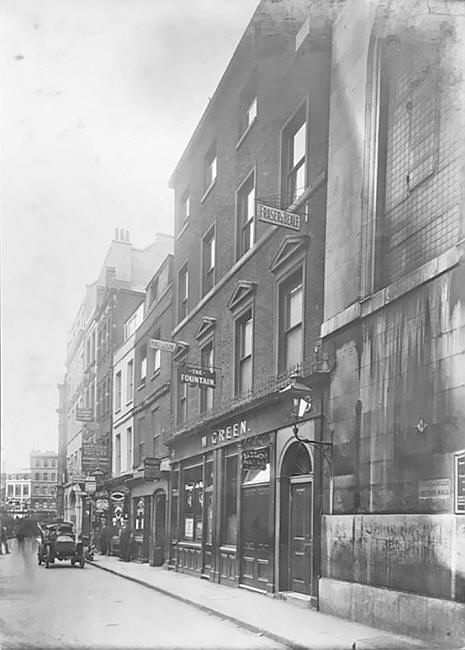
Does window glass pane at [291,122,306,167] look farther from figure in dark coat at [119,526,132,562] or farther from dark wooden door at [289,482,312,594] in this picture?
figure in dark coat at [119,526,132,562]

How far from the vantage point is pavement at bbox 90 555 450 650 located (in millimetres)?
7160

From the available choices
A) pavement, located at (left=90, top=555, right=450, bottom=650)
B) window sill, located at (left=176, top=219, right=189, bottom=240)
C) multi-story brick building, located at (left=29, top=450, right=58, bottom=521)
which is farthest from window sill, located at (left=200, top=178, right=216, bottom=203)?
pavement, located at (left=90, top=555, right=450, bottom=650)

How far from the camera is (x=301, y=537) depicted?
1031cm

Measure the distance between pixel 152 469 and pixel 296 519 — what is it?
2.19 meters

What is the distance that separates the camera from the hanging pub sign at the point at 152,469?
9922mm

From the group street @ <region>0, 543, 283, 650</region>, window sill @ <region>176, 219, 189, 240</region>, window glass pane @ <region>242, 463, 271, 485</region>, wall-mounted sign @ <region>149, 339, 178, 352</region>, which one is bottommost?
street @ <region>0, 543, 283, 650</region>

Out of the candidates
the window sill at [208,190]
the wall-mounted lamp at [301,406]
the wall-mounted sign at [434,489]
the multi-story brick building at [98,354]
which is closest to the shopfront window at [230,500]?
the wall-mounted lamp at [301,406]

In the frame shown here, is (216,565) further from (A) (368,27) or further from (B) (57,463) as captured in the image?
(A) (368,27)

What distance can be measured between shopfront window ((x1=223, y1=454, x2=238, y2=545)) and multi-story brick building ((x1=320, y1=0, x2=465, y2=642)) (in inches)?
60.2

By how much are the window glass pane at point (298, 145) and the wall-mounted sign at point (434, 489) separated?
15.5 ft

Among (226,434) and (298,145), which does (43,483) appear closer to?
(226,434)

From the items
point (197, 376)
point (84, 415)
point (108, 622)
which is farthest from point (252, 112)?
point (108, 622)

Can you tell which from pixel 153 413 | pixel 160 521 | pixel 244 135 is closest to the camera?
pixel 244 135

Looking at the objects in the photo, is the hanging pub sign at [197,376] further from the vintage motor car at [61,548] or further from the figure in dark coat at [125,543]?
the vintage motor car at [61,548]
